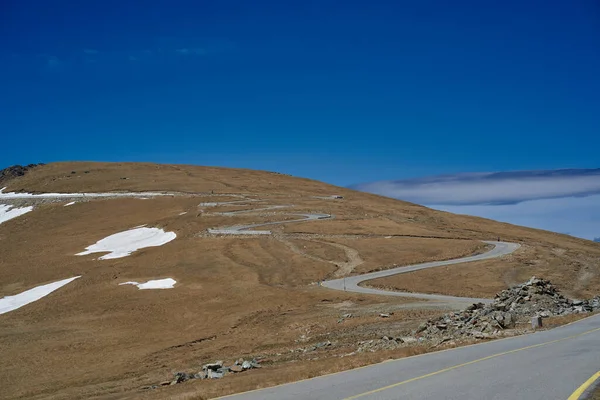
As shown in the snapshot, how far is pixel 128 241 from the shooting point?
66438mm

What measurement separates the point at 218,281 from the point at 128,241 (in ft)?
85.7

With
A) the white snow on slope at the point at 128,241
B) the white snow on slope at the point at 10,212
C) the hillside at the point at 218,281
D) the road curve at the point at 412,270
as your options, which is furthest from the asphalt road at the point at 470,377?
the white snow on slope at the point at 10,212

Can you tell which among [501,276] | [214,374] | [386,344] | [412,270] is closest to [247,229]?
[412,270]

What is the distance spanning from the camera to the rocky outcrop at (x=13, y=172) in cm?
14369

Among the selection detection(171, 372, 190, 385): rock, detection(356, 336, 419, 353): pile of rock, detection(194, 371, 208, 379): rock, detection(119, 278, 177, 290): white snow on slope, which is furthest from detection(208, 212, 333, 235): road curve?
detection(194, 371, 208, 379): rock

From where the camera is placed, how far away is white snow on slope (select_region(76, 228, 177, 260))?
61625mm

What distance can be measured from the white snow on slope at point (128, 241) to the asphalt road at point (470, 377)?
49721 mm

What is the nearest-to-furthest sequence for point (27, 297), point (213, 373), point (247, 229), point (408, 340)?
point (213, 373) < point (408, 340) < point (27, 297) < point (247, 229)

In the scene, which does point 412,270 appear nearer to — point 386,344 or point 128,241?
point 386,344

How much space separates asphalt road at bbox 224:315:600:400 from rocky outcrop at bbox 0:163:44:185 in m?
151

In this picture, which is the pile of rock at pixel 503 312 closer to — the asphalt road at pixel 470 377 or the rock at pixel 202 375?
the asphalt road at pixel 470 377

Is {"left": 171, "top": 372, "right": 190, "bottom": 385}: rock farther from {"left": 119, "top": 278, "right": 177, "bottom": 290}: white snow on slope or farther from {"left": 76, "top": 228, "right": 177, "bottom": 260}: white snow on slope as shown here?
{"left": 76, "top": 228, "right": 177, "bottom": 260}: white snow on slope

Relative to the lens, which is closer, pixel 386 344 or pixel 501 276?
pixel 386 344

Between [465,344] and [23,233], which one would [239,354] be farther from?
[23,233]
